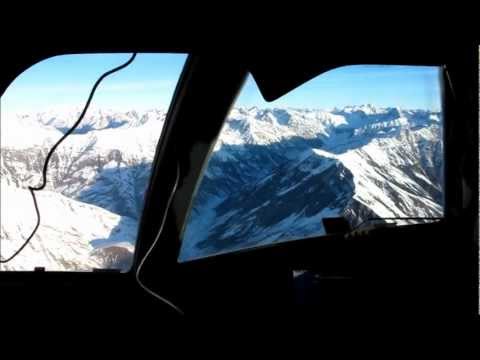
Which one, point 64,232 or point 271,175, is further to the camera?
point 64,232

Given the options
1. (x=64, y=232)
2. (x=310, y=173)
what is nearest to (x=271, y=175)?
(x=310, y=173)

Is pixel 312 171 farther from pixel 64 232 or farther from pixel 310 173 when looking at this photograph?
pixel 64 232

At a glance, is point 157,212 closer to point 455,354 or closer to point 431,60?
point 431,60

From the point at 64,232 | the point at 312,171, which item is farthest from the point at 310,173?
the point at 64,232

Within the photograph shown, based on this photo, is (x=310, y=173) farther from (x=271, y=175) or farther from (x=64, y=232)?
(x=64, y=232)

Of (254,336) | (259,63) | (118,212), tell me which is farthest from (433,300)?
(118,212)

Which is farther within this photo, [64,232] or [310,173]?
[64,232]

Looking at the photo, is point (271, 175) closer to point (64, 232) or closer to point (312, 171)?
point (312, 171)

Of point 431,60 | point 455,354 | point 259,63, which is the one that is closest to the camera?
point 455,354
